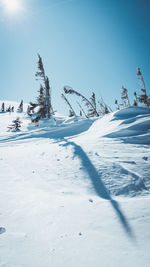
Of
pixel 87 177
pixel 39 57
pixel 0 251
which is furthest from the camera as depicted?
pixel 39 57

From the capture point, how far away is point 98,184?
2.13m

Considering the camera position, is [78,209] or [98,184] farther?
[98,184]

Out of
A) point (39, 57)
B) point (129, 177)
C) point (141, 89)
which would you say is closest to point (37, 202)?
point (129, 177)

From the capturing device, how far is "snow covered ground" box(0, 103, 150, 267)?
1000 mm

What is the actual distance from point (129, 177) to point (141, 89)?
21.4 meters

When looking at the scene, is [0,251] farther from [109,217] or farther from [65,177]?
[65,177]

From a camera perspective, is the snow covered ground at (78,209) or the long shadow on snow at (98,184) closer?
the snow covered ground at (78,209)

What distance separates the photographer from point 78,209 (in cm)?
158

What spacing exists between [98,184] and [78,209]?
0.66 meters

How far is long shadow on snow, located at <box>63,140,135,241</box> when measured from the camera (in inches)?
52.7

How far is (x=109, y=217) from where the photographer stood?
1434 mm

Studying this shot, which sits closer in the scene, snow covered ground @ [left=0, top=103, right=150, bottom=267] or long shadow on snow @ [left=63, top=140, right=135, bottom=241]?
snow covered ground @ [left=0, top=103, right=150, bottom=267]

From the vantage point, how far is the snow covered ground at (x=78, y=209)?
3.28ft

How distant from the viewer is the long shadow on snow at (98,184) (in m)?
1.34
